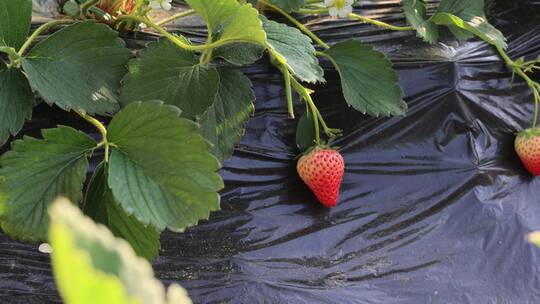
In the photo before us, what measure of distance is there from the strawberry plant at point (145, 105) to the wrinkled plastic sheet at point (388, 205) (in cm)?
6

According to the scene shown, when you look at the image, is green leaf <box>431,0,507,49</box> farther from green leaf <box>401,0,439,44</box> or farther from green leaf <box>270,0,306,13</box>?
green leaf <box>270,0,306,13</box>

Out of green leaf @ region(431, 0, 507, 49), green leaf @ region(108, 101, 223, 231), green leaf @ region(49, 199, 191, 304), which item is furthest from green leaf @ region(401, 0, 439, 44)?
green leaf @ region(49, 199, 191, 304)

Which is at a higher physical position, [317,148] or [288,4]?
[288,4]

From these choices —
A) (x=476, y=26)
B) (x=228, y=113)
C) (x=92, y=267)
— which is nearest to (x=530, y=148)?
(x=476, y=26)

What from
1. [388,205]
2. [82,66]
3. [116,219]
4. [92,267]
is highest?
[92,267]

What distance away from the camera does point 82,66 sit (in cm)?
79

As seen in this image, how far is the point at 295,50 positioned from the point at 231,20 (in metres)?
0.09

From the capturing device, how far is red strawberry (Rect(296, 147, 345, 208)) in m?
0.96

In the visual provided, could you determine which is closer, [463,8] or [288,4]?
[288,4]

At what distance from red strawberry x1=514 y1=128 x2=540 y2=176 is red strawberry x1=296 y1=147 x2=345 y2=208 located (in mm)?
358

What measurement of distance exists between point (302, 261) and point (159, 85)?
0.32 meters

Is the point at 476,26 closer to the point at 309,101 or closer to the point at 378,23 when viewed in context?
the point at 378,23

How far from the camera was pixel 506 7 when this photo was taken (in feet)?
4.28

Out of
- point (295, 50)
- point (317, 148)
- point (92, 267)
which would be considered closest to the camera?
point (92, 267)
